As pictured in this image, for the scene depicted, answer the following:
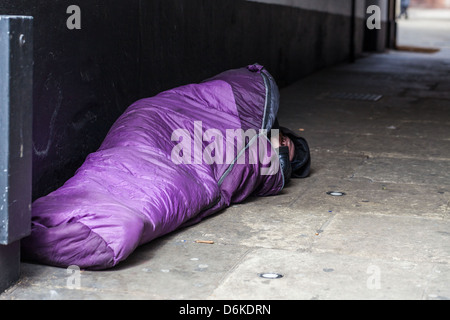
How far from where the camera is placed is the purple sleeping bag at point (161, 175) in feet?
10.1

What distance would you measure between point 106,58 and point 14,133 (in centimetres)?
181

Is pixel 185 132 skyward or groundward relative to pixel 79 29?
groundward

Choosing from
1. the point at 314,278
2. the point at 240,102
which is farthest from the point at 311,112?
the point at 314,278

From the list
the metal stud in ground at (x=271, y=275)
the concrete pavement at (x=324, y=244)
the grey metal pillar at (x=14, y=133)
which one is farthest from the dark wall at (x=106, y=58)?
the metal stud in ground at (x=271, y=275)

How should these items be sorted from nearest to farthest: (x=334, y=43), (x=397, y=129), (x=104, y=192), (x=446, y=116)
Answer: (x=104, y=192) < (x=397, y=129) < (x=446, y=116) < (x=334, y=43)

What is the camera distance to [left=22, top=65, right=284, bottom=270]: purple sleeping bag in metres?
3.08

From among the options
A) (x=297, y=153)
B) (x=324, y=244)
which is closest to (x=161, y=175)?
(x=324, y=244)

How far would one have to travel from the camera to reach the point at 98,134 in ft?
14.4

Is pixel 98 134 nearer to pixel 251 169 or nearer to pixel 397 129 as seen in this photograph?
pixel 251 169

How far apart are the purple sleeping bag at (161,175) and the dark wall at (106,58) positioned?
0.84ft

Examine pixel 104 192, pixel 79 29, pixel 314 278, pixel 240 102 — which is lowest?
pixel 314 278

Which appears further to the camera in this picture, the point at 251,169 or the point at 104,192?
the point at 251,169

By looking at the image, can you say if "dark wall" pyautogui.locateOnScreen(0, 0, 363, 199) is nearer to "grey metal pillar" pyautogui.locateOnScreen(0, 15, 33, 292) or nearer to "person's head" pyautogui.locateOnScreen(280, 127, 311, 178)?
"grey metal pillar" pyautogui.locateOnScreen(0, 15, 33, 292)

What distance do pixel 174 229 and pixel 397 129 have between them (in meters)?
3.52
